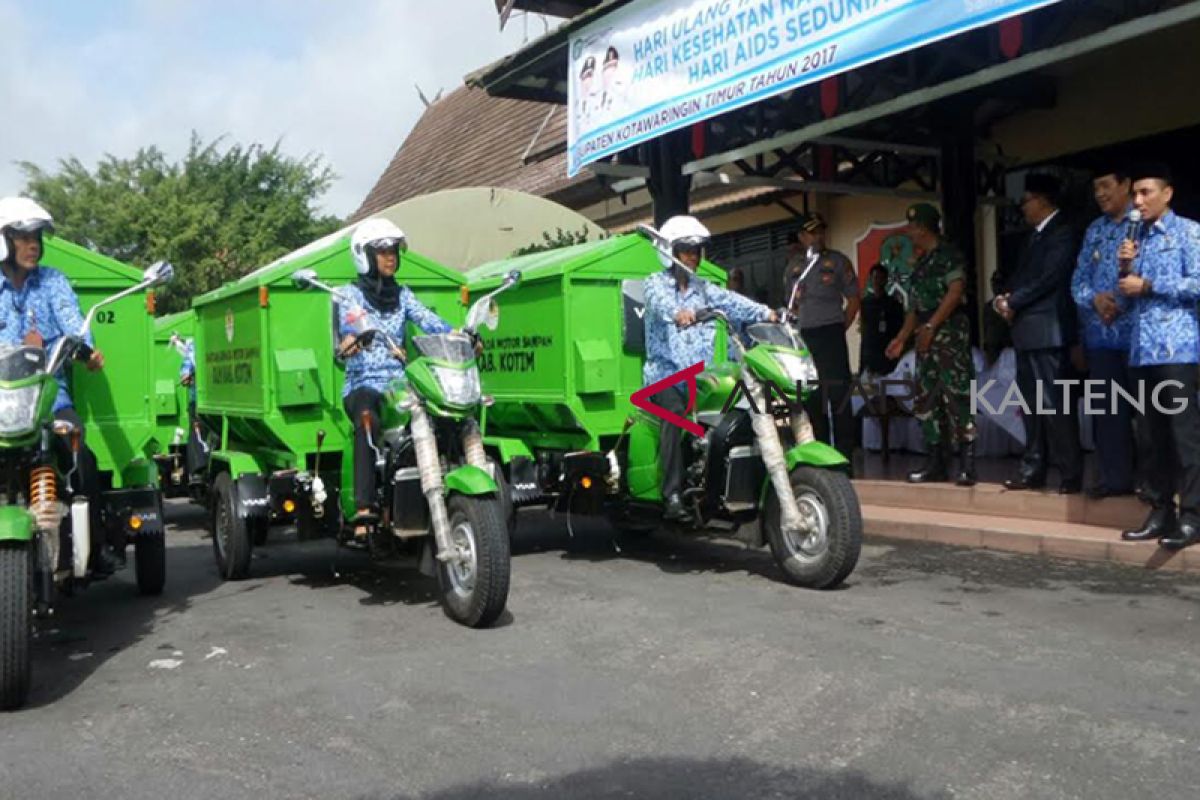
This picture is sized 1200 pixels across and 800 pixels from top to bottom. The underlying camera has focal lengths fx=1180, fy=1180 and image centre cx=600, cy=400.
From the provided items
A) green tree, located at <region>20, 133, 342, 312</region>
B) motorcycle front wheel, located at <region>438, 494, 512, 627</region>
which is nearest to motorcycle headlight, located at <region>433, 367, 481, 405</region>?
motorcycle front wheel, located at <region>438, 494, 512, 627</region>

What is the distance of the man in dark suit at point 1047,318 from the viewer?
280 inches

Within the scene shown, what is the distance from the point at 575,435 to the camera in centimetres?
766

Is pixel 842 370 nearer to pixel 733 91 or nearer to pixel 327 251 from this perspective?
pixel 733 91

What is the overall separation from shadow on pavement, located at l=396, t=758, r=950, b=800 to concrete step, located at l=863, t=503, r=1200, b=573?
11.7 feet

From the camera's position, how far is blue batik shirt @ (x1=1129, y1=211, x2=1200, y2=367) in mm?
6086

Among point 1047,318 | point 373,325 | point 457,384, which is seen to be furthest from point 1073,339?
point 373,325

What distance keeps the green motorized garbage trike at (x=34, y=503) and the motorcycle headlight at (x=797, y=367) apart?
2923mm

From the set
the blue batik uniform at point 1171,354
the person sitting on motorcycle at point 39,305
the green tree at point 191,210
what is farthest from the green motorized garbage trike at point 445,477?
the green tree at point 191,210

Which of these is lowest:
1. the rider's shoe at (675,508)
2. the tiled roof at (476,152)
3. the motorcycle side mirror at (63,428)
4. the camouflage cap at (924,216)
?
the rider's shoe at (675,508)

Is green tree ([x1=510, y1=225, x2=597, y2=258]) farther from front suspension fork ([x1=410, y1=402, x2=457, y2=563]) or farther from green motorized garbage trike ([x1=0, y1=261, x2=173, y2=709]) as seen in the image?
green motorized garbage trike ([x1=0, y1=261, x2=173, y2=709])

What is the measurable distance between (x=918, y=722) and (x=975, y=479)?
460 centimetres

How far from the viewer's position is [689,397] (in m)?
6.70

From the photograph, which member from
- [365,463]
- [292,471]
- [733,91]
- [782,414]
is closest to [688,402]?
[782,414]

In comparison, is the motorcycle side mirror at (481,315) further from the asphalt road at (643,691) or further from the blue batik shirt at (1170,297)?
the blue batik shirt at (1170,297)
